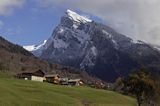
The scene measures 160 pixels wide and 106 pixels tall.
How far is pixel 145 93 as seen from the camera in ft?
396

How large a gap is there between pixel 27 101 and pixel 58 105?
22.1ft

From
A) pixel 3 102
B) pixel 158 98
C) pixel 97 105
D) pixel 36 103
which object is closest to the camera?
pixel 3 102

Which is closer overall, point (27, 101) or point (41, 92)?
point (27, 101)

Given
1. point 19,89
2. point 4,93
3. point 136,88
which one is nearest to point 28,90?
point 19,89

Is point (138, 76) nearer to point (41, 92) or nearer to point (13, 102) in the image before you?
point (41, 92)

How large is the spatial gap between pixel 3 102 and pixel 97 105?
2991 centimetres

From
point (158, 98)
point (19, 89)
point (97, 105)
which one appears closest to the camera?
point (97, 105)

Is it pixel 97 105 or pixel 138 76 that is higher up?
pixel 138 76

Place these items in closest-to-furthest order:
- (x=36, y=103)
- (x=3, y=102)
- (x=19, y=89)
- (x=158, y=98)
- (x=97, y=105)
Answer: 1. (x=3, y=102)
2. (x=36, y=103)
3. (x=97, y=105)
4. (x=19, y=89)
5. (x=158, y=98)

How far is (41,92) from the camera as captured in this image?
124 metres

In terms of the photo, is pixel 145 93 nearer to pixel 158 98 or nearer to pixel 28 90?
pixel 158 98

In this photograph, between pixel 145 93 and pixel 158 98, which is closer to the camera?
pixel 145 93

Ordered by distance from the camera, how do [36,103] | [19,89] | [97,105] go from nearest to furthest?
[36,103]
[97,105]
[19,89]

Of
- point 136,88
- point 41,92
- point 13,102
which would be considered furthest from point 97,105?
point 13,102
